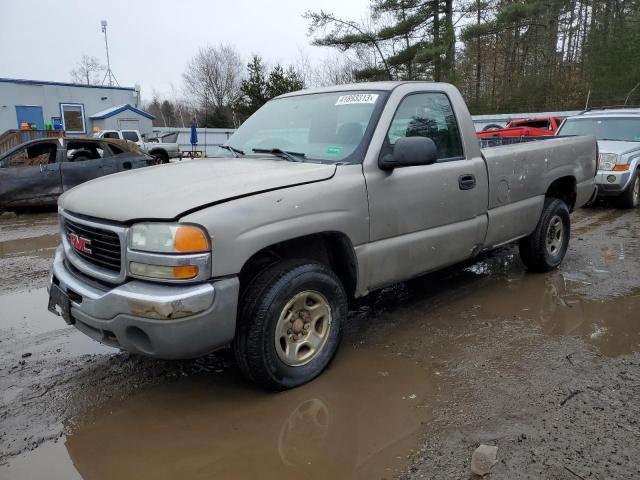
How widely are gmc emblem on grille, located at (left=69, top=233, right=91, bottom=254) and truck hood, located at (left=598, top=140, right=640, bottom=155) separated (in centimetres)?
908

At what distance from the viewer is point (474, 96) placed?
103 ft

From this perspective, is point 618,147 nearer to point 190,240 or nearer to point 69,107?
point 190,240

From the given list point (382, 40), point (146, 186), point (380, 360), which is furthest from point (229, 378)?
point (382, 40)

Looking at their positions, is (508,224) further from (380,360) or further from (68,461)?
(68,461)

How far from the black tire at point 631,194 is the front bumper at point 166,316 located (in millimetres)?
8842

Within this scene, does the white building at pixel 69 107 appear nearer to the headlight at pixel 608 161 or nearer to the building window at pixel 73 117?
the building window at pixel 73 117

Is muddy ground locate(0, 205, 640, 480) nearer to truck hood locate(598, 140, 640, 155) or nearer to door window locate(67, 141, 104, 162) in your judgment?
truck hood locate(598, 140, 640, 155)

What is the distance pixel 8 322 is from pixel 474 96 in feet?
102

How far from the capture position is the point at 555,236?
5500 mm

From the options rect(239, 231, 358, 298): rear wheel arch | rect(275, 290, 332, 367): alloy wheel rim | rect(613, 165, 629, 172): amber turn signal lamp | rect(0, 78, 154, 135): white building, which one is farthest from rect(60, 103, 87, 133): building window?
rect(275, 290, 332, 367): alloy wheel rim

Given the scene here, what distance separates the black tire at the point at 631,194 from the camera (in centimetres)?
908

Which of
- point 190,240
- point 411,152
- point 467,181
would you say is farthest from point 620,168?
point 190,240

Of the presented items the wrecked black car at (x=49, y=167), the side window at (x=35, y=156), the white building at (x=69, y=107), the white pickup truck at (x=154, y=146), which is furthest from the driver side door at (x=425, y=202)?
the white building at (x=69, y=107)

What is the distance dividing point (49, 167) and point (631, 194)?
11466mm
